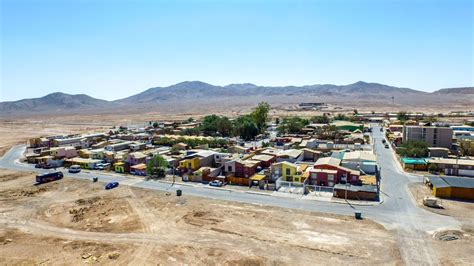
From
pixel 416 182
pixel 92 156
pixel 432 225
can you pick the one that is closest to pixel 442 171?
pixel 416 182

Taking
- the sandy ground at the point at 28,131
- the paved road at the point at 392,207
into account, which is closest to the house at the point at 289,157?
the paved road at the point at 392,207

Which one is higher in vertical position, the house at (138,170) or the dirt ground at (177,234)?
the house at (138,170)

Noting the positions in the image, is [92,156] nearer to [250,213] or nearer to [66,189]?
[66,189]

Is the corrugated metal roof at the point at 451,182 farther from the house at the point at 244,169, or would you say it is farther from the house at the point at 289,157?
the house at the point at 244,169

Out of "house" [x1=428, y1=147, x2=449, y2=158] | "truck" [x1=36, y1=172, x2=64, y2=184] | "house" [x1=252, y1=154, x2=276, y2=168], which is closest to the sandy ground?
"truck" [x1=36, y1=172, x2=64, y2=184]

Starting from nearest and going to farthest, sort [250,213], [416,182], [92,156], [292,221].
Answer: [292,221] < [250,213] < [416,182] < [92,156]

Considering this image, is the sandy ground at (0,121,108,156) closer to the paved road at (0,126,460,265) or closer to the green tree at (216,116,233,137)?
the green tree at (216,116,233,137)
